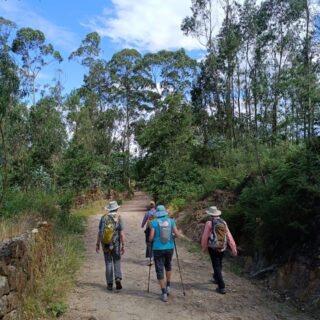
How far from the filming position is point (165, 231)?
22.7 ft

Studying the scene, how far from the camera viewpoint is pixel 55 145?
89.8 feet

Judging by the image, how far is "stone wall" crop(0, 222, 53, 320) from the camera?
5121 mm

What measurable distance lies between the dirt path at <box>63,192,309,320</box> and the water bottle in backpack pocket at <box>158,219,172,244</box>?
1.10m

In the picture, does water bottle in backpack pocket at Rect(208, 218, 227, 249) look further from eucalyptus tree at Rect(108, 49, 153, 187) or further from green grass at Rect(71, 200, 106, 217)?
eucalyptus tree at Rect(108, 49, 153, 187)

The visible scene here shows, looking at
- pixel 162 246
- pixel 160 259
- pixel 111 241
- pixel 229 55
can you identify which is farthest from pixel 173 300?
pixel 229 55

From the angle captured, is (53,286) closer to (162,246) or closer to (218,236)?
(162,246)

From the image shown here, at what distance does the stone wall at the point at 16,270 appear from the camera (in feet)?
16.8

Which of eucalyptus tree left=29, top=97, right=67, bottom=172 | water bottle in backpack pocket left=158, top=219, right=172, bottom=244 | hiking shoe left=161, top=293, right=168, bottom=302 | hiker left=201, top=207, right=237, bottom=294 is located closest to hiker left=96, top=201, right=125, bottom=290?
water bottle in backpack pocket left=158, top=219, right=172, bottom=244

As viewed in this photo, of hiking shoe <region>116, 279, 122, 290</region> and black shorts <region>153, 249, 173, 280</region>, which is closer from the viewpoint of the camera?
black shorts <region>153, 249, 173, 280</region>

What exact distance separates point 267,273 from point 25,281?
520 cm

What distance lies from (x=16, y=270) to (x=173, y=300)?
2845 mm

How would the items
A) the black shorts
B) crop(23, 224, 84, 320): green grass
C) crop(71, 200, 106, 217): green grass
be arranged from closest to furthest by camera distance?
1. crop(23, 224, 84, 320): green grass
2. the black shorts
3. crop(71, 200, 106, 217): green grass

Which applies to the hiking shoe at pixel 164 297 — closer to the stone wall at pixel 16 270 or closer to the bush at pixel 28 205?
the stone wall at pixel 16 270

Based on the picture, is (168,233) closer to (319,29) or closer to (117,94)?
(319,29)
